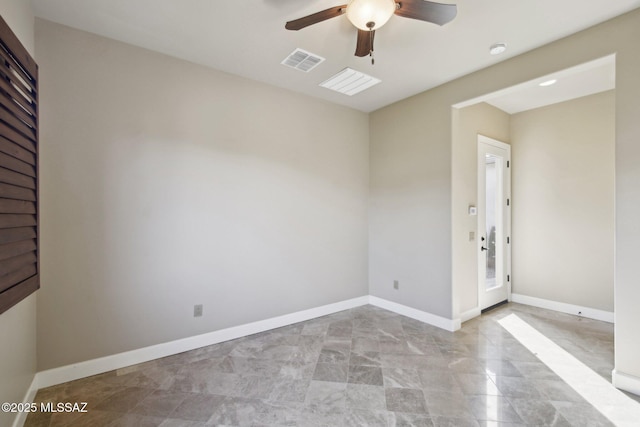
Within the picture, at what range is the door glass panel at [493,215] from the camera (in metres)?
4.21

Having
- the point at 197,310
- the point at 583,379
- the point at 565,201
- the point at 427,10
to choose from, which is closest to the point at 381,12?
the point at 427,10

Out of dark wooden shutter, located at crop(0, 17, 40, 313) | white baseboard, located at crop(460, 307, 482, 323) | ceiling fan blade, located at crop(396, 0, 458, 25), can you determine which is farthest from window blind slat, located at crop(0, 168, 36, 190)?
white baseboard, located at crop(460, 307, 482, 323)

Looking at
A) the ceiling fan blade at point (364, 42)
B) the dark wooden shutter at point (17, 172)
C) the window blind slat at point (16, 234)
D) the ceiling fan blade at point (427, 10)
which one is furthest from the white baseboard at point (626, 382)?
the window blind slat at point (16, 234)

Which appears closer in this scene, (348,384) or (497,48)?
(348,384)

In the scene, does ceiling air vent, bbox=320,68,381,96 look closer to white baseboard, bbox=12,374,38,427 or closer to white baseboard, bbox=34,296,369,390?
white baseboard, bbox=34,296,369,390

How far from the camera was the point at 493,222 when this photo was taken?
4.29 metres

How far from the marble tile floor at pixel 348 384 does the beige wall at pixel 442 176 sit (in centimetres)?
65

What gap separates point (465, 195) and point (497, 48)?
5.53 feet

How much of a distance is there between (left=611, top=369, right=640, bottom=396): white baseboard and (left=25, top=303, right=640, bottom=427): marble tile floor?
0.08m

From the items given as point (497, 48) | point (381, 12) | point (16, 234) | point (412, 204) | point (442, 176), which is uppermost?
point (497, 48)

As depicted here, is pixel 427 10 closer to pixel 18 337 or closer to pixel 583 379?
pixel 583 379

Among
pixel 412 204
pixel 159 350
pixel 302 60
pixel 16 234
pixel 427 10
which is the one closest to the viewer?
pixel 16 234

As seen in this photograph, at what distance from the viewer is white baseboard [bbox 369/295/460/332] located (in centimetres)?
340

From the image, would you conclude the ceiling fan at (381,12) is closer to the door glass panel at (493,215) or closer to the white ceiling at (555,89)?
the white ceiling at (555,89)
